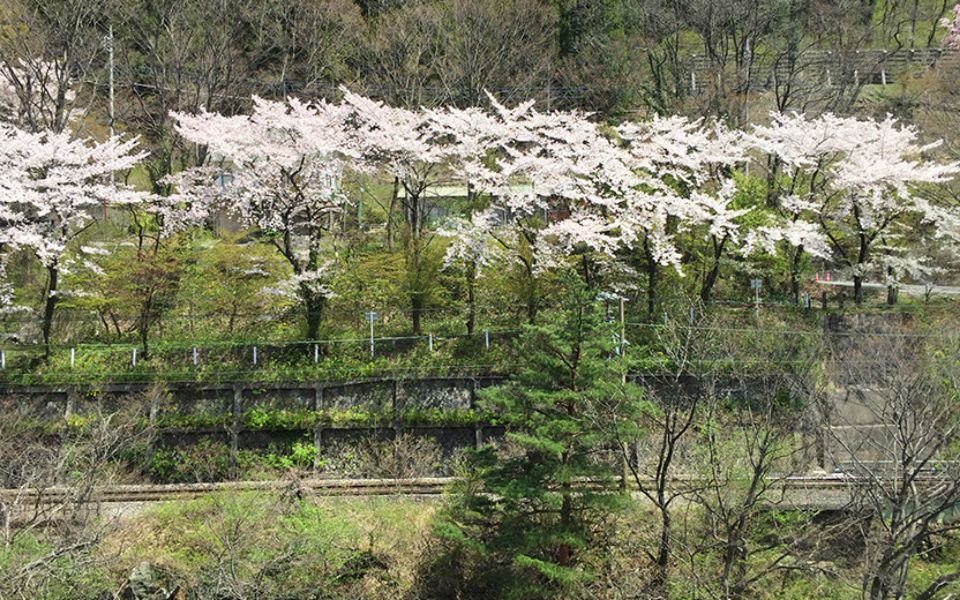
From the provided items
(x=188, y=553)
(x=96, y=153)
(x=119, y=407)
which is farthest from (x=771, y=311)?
(x=96, y=153)

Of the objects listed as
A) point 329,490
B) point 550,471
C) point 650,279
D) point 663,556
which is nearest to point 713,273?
point 650,279

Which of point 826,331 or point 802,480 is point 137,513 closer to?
point 802,480

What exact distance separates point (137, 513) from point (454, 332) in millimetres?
9030

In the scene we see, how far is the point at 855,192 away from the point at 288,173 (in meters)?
15.5

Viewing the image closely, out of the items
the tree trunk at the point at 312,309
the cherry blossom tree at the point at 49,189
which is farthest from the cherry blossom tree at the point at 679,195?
the cherry blossom tree at the point at 49,189

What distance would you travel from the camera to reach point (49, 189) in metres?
21.3

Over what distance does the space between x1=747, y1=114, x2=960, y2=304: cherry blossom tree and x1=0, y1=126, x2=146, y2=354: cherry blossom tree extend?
18057 mm

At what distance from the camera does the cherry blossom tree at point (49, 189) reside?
803 inches

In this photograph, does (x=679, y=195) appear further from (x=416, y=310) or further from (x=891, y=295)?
(x=416, y=310)

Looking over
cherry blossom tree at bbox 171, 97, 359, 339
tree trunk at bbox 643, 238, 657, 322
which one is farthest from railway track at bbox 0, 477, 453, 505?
tree trunk at bbox 643, 238, 657, 322

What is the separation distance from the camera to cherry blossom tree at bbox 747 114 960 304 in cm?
2164

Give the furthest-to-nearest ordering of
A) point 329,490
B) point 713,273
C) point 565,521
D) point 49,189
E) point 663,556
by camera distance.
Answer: point 713,273, point 49,189, point 329,490, point 663,556, point 565,521

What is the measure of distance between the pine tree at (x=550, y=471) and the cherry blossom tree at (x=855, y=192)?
989 centimetres

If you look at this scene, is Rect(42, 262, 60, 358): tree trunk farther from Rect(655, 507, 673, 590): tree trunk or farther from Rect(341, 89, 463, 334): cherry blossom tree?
Rect(655, 507, 673, 590): tree trunk
